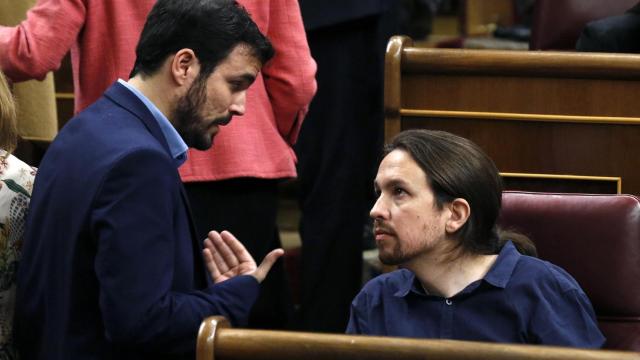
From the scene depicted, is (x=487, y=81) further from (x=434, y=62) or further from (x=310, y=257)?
(x=310, y=257)

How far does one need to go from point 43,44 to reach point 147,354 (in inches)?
37.5

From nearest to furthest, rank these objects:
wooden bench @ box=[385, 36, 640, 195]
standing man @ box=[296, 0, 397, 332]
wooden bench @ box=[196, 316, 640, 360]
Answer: wooden bench @ box=[196, 316, 640, 360], wooden bench @ box=[385, 36, 640, 195], standing man @ box=[296, 0, 397, 332]

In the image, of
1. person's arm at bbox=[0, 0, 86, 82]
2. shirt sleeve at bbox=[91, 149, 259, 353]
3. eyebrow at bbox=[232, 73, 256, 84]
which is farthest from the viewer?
person's arm at bbox=[0, 0, 86, 82]

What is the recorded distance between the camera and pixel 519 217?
2.40 metres

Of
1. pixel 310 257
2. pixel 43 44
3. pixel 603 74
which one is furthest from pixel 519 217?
pixel 310 257

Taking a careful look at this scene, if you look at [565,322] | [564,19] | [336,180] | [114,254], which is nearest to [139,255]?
[114,254]

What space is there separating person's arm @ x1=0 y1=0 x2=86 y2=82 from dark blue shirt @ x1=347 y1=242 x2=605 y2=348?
0.95 metres

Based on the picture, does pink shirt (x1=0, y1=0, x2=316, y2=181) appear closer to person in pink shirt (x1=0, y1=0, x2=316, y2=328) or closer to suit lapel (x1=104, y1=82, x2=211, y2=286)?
person in pink shirt (x1=0, y1=0, x2=316, y2=328)

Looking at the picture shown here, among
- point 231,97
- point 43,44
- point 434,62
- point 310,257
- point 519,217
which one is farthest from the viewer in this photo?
point 310,257

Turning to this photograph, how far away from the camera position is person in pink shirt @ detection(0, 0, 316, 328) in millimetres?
2684

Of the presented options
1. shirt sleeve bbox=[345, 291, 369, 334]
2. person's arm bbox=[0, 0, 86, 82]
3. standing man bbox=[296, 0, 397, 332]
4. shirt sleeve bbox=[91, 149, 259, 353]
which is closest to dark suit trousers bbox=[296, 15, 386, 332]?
standing man bbox=[296, 0, 397, 332]

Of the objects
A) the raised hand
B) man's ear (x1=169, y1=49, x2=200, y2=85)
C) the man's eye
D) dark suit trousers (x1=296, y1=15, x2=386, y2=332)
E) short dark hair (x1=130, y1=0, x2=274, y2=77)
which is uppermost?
short dark hair (x1=130, y1=0, x2=274, y2=77)

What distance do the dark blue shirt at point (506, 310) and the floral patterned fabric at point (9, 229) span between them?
Answer: 1.95ft

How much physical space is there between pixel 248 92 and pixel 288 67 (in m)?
0.12
